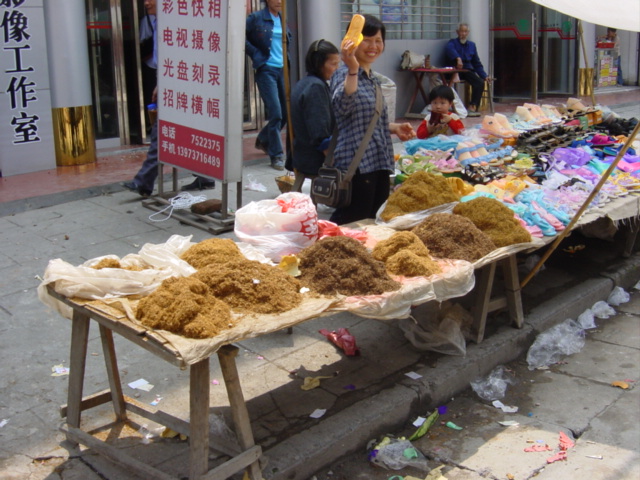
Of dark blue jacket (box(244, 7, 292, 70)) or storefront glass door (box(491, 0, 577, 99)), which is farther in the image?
storefront glass door (box(491, 0, 577, 99))

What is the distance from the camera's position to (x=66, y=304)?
3143 millimetres

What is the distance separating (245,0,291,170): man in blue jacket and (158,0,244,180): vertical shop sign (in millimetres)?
1984

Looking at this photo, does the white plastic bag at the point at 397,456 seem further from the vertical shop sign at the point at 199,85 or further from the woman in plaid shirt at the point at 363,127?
the vertical shop sign at the point at 199,85

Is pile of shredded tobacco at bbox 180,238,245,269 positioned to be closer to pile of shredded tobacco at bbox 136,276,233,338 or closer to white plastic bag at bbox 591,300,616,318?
pile of shredded tobacco at bbox 136,276,233,338

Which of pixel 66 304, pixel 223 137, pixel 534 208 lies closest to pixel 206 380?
pixel 66 304

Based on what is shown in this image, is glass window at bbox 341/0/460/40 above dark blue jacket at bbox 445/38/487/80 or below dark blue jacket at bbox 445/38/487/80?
above

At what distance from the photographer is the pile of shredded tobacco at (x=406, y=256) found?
3.61 meters

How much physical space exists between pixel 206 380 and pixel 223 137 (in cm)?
350

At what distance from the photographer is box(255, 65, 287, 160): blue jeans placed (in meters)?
8.56

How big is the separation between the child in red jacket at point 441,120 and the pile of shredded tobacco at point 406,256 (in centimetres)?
296

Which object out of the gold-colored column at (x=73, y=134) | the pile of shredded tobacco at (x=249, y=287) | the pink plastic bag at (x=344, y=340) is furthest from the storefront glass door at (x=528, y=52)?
the pile of shredded tobacco at (x=249, y=287)

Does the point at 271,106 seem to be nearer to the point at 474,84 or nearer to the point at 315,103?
the point at 315,103

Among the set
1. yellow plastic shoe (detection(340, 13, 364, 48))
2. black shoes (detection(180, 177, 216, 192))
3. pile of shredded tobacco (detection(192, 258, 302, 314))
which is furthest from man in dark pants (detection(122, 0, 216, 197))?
pile of shredded tobacco (detection(192, 258, 302, 314))

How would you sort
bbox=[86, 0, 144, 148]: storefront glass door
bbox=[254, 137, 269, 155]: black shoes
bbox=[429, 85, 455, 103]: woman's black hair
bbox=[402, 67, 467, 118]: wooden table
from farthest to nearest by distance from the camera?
bbox=[402, 67, 467, 118]: wooden table, bbox=[86, 0, 144, 148]: storefront glass door, bbox=[254, 137, 269, 155]: black shoes, bbox=[429, 85, 455, 103]: woman's black hair
